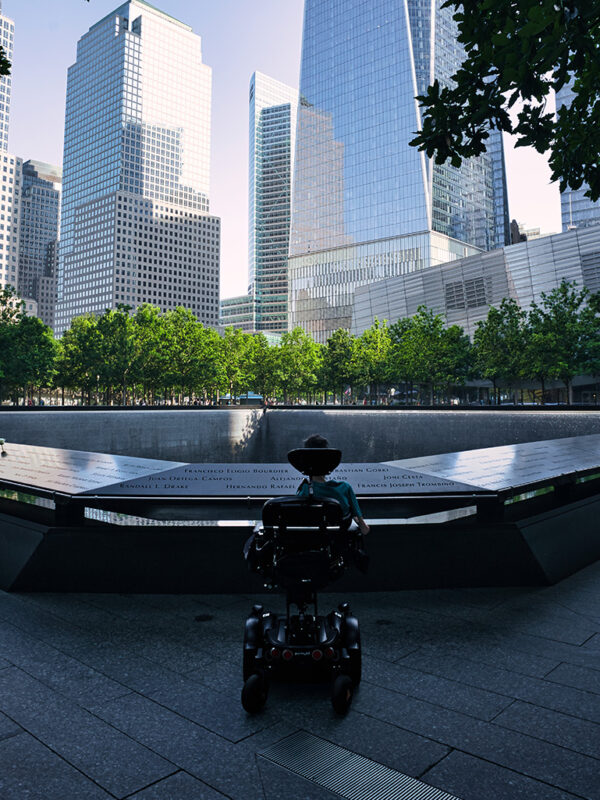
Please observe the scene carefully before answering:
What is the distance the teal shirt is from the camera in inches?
157

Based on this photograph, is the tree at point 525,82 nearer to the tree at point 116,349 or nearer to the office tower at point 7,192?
the tree at point 116,349

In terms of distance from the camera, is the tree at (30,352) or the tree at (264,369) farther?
the tree at (264,369)

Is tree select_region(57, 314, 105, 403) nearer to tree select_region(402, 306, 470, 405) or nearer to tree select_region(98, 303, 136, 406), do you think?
tree select_region(98, 303, 136, 406)

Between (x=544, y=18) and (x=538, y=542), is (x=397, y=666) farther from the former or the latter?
(x=544, y=18)

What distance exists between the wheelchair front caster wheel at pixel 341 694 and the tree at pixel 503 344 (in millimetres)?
50422

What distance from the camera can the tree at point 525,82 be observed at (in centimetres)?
413

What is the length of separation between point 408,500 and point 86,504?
10.9ft

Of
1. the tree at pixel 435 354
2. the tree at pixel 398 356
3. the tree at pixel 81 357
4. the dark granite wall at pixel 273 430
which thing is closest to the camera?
the dark granite wall at pixel 273 430

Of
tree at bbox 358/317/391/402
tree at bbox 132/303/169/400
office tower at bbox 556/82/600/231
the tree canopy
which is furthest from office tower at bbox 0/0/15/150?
tree at bbox 358/317/391/402

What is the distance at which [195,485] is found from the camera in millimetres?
6125

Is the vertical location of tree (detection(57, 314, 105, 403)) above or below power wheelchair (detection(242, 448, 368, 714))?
above

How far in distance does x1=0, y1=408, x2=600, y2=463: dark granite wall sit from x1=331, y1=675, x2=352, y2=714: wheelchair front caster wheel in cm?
2296

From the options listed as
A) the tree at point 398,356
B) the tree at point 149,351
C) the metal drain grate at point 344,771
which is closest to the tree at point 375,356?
the tree at point 398,356

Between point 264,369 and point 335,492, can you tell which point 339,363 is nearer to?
point 264,369
